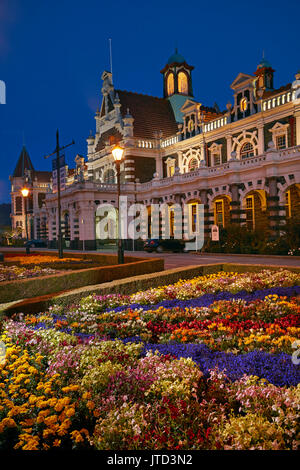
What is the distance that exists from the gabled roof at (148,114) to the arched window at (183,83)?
3.61 meters

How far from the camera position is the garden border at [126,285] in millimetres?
8438

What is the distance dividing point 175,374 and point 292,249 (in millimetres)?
21458

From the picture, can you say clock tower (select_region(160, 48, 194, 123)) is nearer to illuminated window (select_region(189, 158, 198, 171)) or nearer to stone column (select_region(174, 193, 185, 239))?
illuminated window (select_region(189, 158, 198, 171))

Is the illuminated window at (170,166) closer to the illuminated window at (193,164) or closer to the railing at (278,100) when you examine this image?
the illuminated window at (193,164)

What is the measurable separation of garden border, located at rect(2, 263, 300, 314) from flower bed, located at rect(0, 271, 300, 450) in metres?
1.18

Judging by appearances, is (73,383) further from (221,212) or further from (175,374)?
(221,212)

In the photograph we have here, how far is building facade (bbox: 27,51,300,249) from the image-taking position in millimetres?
28906

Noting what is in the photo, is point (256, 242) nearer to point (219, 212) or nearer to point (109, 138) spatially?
point (219, 212)

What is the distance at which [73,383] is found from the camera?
168 inches

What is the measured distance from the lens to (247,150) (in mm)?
34000

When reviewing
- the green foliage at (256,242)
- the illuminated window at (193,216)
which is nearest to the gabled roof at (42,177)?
the illuminated window at (193,216)

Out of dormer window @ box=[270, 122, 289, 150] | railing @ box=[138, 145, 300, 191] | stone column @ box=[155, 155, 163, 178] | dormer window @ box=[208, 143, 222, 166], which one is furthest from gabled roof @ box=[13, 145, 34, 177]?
dormer window @ box=[270, 122, 289, 150]

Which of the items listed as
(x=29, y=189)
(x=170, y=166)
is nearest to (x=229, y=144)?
(x=170, y=166)

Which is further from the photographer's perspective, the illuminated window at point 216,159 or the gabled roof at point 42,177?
the gabled roof at point 42,177
